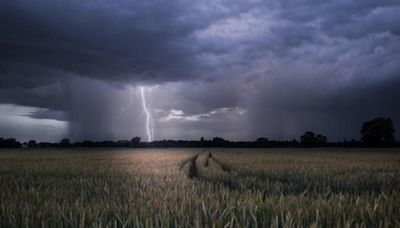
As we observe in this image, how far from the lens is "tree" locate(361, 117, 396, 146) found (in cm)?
10409

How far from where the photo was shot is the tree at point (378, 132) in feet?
342

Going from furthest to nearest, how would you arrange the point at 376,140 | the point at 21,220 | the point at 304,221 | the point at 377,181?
1. the point at 376,140
2. the point at 377,181
3. the point at 21,220
4. the point at 304,221

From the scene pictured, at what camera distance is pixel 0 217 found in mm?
3889

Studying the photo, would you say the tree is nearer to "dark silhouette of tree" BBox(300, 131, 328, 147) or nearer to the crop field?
"dark silhouette of tree" BBox(300, 131, 328, 147)

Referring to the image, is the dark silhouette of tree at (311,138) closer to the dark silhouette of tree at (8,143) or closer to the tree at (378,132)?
the tree at (378,132)

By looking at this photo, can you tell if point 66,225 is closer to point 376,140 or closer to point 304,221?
point 304,221

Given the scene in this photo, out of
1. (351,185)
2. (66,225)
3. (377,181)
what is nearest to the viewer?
(66,225)

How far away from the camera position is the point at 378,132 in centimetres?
10650

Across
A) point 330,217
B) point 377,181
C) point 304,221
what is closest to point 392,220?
point 330,217

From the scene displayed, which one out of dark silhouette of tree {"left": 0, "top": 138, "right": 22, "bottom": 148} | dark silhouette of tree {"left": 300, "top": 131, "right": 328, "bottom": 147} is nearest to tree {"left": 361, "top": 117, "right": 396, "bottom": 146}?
dark silhouette of tree {"left": 300, "top": 131, "right": 328, "bottom": 147}

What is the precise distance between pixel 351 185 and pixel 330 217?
6311 mm

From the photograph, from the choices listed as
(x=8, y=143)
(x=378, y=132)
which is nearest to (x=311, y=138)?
(x=378, y=132)

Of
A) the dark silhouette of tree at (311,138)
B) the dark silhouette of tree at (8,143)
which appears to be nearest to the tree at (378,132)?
the dark silhouette of tree at (311,138)

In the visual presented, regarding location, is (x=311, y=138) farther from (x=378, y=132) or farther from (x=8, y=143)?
(x=8, y=143)
